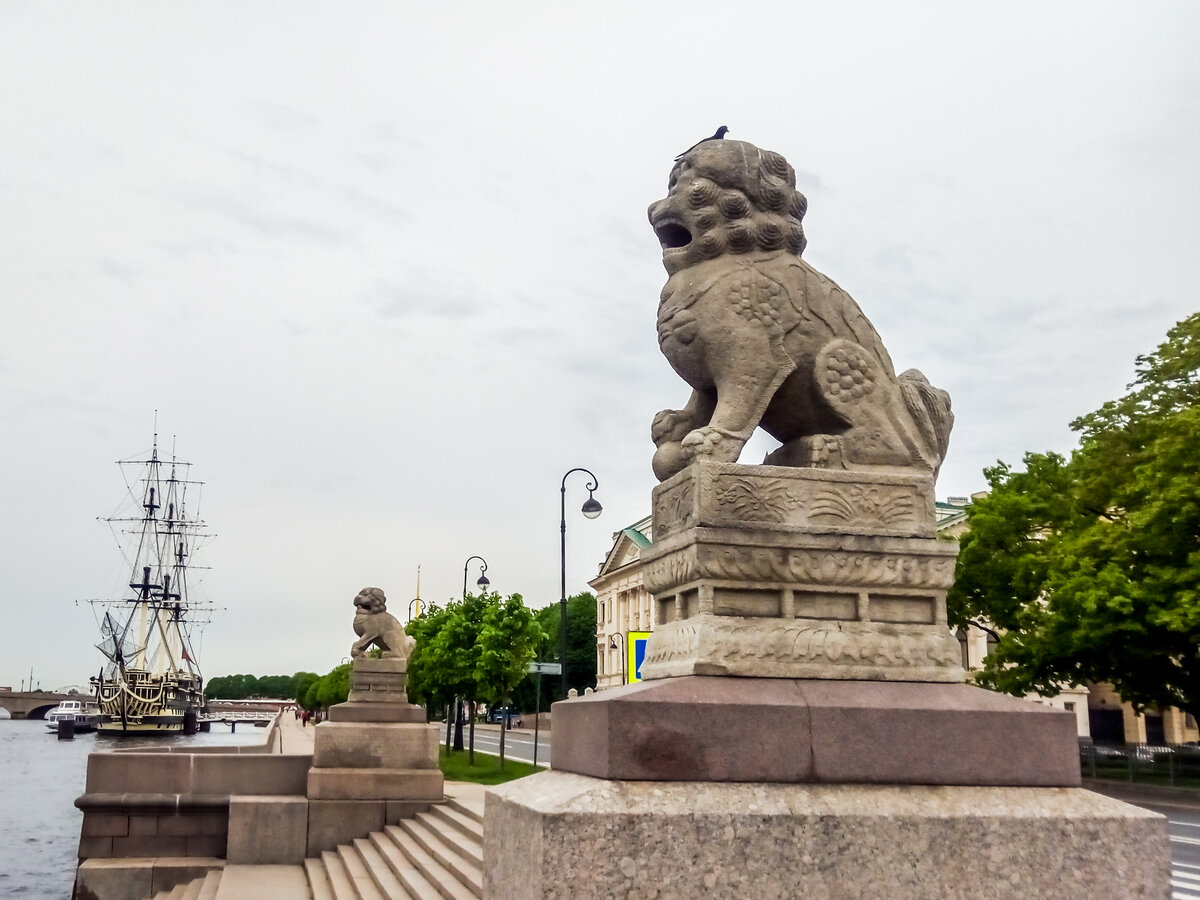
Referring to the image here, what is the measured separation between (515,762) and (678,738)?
31.8m

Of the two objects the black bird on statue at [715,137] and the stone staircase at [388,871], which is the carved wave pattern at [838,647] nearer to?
the black bird on statue at [715,137]

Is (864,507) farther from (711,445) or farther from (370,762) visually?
(370,762)

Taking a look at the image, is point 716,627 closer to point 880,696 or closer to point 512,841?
point 880,696

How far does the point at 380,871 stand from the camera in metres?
13.4

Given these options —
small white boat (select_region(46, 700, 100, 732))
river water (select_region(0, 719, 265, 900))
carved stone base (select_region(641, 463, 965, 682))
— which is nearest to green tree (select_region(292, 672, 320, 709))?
small white boat (select_region(46, 700, 100, 732))

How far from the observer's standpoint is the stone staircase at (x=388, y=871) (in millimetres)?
11930

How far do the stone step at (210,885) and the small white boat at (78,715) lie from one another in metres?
114

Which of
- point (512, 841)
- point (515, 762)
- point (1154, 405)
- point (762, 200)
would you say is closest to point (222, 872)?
point (512, 841)

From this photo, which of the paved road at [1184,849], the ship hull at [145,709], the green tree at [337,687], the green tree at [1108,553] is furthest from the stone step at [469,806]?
the ship hull at [145,709]

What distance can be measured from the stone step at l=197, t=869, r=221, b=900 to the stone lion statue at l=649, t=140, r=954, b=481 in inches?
406

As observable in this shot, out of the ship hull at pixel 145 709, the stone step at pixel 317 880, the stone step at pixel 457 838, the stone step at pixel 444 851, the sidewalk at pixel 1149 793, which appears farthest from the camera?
the ship hull at pixel 145 709

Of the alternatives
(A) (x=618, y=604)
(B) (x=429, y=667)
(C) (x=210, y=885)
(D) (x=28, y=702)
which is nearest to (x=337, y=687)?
(A) (x=618, y=604)

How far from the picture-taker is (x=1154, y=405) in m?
28.9

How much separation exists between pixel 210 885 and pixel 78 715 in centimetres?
14267
